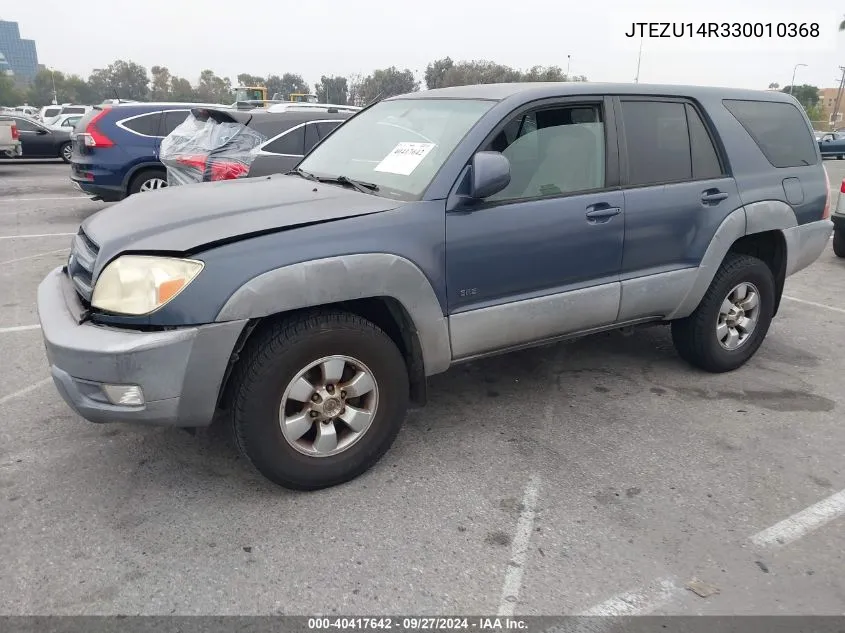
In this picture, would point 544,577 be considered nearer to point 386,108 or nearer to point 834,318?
point 386,108

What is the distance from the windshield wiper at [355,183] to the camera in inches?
129

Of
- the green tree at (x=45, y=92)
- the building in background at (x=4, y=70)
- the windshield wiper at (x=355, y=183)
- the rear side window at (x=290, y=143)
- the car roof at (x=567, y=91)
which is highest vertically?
the building in background at (x=4, y=70)

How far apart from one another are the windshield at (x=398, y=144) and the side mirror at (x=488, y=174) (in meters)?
0.24

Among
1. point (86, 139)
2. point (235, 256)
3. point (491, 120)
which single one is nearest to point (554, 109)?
point (491, 120)

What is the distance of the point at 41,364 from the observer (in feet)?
14.1

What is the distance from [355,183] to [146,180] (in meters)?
7.21

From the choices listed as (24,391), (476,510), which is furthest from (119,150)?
(476,510)

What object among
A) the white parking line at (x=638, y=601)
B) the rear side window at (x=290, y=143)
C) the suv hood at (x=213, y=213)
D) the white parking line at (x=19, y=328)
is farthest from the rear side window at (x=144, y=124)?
the white parking line at (x=638, y=601)

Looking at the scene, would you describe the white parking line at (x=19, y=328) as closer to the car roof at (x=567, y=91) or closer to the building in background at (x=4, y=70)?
the car roof at (x=567, y=91)

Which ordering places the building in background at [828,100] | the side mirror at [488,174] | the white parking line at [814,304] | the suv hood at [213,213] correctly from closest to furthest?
the suv hood at [213,213]
the side mirror at [488,174]
the white parking line at [814,304]
the building in background at [828,100]

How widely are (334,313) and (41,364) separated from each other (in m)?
2.56

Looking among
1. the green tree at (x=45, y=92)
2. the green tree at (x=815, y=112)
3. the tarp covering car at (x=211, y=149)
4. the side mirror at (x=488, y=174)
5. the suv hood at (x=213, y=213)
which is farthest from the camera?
the green tree at (x=45, y=92)

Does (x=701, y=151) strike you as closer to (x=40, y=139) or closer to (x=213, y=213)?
(x=213, y=213)

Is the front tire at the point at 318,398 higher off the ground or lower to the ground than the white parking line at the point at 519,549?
higher
